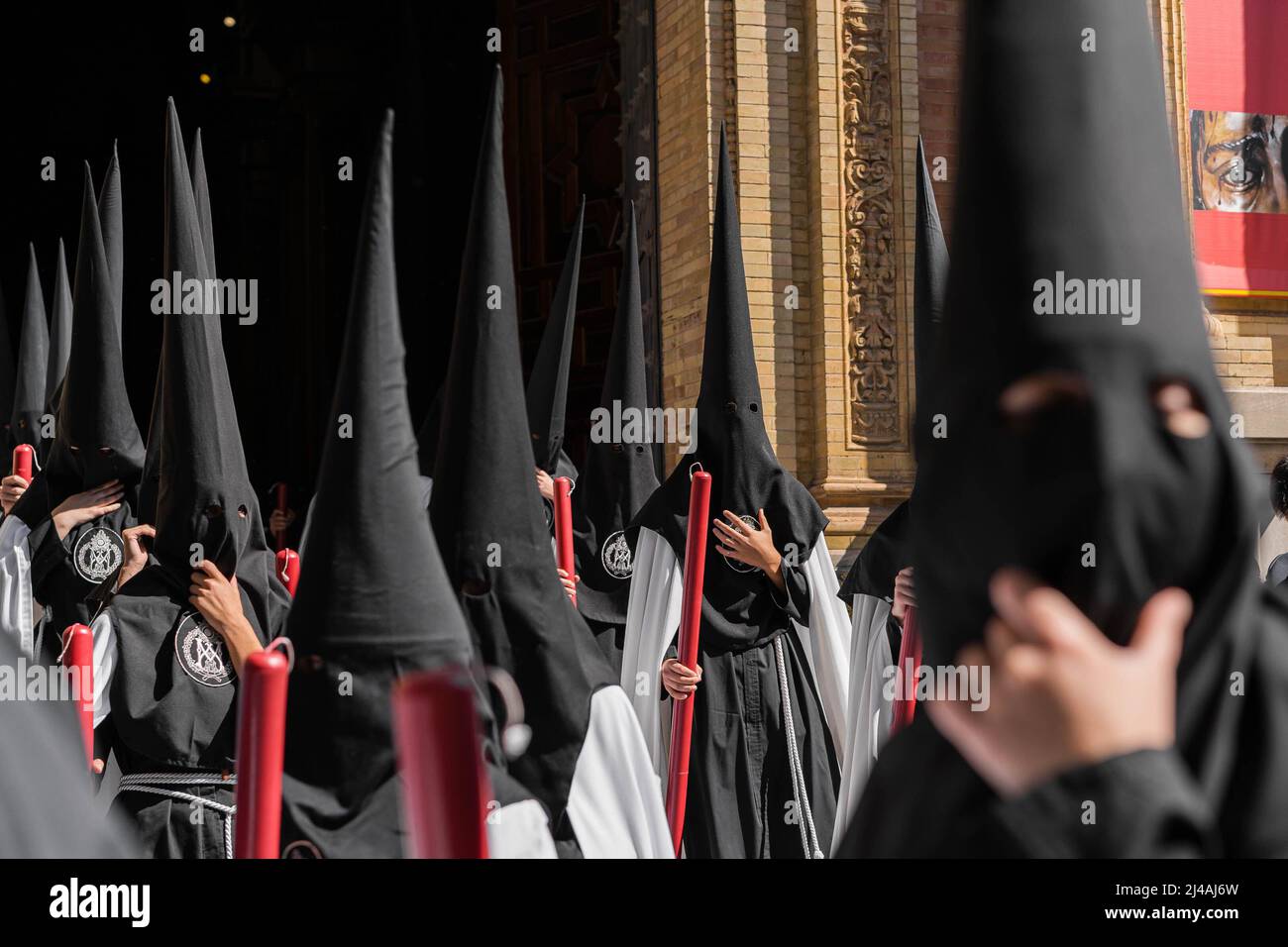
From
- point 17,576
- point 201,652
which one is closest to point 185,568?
point 201,652

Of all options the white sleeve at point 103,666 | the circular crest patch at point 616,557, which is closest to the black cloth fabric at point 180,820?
the white sleeve at point 103,666

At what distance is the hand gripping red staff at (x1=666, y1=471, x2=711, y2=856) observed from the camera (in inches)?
148

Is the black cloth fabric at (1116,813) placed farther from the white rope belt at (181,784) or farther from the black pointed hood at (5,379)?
the black pointed hood at (5,379)

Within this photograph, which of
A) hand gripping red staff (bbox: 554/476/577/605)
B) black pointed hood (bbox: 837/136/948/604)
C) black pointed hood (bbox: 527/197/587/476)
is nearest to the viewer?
black pointed hood (bbox: 837/136/948/604)

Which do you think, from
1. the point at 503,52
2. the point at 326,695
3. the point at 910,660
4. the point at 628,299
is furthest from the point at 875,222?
the point at 326,695

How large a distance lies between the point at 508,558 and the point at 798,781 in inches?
109

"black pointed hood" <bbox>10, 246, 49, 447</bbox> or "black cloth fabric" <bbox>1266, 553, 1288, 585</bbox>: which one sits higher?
"black pointed hood" <bbox>10, 246, 49, 447</bbox>

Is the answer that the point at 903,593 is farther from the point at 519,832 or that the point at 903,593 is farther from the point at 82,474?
the point at 82,474

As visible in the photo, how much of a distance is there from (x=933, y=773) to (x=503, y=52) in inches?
419

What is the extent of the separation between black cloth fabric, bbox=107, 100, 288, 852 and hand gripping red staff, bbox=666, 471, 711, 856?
3.84 feet

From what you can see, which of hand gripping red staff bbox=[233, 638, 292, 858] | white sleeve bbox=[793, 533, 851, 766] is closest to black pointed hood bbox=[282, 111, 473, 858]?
hand gripping red staff bbox=[233, 638, 292, 858]

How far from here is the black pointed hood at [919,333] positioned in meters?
4.00

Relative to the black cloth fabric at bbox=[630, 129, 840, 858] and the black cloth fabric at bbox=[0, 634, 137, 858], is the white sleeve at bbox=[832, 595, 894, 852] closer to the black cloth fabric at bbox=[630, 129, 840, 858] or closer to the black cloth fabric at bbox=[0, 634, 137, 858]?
the black cloth fabric at bbox=[630, 129, 840, 858]

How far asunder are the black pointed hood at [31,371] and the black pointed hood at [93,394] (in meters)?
3.84
